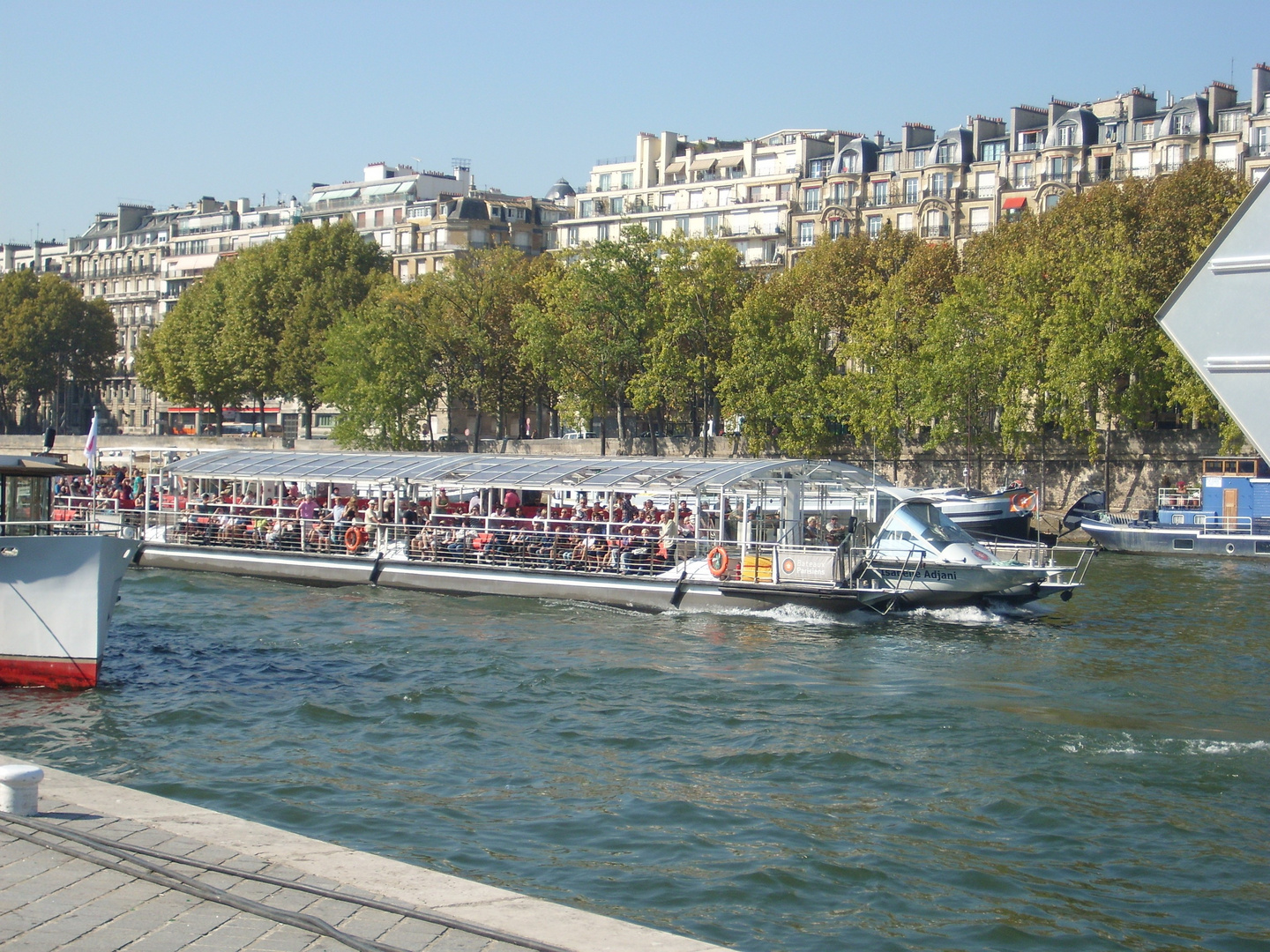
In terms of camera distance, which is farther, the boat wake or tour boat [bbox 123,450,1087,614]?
tour boat [bbox 123,450,1087,614]

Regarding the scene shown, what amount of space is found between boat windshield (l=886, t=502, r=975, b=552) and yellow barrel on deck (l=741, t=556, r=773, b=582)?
2.94m

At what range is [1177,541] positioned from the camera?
162 feet

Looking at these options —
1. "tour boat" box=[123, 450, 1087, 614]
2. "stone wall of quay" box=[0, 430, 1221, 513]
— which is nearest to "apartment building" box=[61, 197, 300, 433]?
"stone wall of quay" box=[0, 430, 1221, 513]

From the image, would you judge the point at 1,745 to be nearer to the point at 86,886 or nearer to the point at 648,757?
the point at 648,757

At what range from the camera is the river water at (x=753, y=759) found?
12047mm

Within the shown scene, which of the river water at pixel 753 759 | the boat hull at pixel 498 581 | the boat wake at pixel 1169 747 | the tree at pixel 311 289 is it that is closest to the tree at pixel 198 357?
the tree at pixel 311 289

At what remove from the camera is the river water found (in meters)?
12.0

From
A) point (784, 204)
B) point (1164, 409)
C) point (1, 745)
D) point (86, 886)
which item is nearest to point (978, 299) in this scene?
point (1164, 409)

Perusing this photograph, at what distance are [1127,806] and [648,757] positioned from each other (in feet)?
18.1

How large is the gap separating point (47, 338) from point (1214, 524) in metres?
91.2

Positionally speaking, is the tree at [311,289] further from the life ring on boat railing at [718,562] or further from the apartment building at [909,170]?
the life ring on boat railing at [718,562]

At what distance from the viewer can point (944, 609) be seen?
29406 millimetres

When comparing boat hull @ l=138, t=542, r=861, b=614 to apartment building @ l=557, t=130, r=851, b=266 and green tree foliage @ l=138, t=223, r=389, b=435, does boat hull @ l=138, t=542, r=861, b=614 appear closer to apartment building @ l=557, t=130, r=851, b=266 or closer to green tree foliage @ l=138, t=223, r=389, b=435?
green tree foliage @ l=138, t=223, r=389, b=435

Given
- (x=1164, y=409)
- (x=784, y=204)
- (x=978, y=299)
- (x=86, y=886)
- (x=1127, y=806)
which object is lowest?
(x=1127, y=806)
